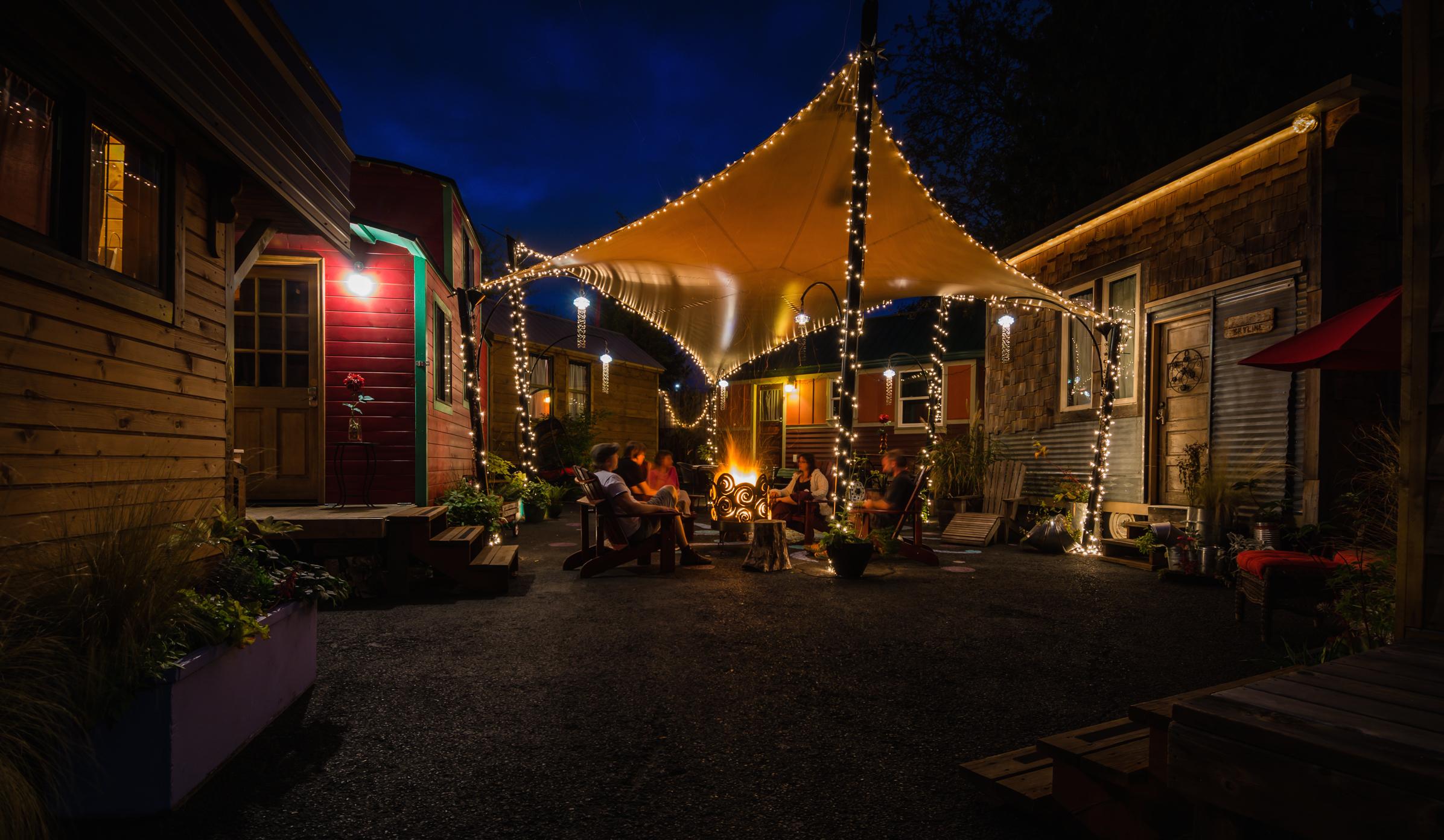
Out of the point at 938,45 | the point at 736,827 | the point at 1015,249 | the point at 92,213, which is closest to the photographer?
the point at 736,827

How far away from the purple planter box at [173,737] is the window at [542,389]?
1536 cm

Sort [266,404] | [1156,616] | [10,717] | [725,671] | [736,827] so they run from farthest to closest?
[266,404]
[1156,616]
[725,671]
[736,827]
[10,717]

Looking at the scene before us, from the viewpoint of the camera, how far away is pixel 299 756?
9.18 feet

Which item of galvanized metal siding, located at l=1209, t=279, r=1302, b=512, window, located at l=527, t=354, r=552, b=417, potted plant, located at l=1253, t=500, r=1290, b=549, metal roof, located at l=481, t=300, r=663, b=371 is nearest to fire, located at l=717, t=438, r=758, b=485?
galvanized metal siding, located at l=1209, t=279, r=1302, b=512

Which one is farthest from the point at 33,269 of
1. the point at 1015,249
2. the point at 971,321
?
the point at 971,321

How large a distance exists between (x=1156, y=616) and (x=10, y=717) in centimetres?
604

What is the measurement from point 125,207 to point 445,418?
5405 millimetres

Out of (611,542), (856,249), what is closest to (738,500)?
(611,542)

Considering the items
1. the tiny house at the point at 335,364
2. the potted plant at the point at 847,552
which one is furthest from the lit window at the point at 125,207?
the potted plant at the point at 847,552

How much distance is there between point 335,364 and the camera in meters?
7.24

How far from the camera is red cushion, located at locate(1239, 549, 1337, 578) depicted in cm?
439

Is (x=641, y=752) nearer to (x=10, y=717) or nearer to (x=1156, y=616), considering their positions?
(x=10, y=717)

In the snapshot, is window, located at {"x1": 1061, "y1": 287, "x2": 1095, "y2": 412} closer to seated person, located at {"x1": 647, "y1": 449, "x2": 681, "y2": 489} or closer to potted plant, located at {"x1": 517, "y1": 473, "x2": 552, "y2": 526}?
seated person, located at {"x1": 647, "y1": 449, "x2": 681, "y2": 489}

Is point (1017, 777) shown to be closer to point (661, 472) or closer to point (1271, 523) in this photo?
point (1271, 523)
